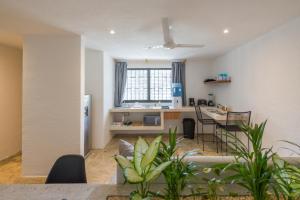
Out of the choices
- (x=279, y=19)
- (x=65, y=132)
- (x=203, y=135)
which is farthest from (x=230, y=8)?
(x=203, y=135)

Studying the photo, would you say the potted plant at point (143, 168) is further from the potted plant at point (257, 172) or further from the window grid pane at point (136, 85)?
the window grid pane at point (136, 85)

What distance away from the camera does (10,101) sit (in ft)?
14.5

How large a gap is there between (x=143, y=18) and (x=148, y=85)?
378 centimetres

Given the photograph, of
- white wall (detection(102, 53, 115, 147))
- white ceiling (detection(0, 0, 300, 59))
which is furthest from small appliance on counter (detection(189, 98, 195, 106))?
white ceiling (detection(0, 0, 300, 59))

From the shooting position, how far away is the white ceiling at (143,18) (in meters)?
2.22

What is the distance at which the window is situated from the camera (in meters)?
6.36

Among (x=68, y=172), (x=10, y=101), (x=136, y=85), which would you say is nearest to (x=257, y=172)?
(x=68, y=172)

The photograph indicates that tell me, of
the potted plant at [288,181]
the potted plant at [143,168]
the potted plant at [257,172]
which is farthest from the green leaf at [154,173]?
the potted plant at [288,181]

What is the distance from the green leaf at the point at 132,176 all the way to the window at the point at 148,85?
5.55m

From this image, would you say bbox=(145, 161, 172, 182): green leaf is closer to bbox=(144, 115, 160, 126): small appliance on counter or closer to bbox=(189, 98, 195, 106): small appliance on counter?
bbox=(144, 115, 160, 126): small appliance on counter

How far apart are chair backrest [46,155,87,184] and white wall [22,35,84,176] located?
1593mm

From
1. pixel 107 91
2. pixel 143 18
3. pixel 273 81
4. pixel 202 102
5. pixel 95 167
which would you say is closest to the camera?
pixel 143 18

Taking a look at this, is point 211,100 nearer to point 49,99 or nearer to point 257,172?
point 49,99

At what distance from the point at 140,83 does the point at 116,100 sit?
0.96m
